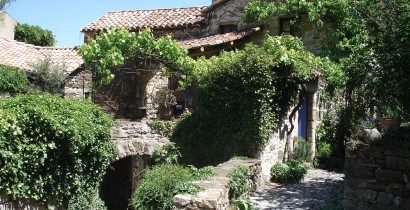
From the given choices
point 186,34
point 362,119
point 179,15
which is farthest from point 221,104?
point 179,15

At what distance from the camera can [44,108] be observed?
863 cm

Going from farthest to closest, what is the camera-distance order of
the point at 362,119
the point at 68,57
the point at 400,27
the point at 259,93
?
the point at 68,57, the point at 259,93, the point at 362,119, the point at 400,27

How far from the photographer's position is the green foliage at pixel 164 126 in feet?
36.0

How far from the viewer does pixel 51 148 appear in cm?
854

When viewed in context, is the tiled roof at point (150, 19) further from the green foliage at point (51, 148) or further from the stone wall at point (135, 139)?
the green foliage at point (51, 148)

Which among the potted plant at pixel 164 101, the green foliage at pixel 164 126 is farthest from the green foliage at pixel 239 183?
the potted plant at pixel 164 101

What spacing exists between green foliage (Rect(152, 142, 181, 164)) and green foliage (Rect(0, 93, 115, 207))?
1.39 metres

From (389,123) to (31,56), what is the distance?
13.8 m

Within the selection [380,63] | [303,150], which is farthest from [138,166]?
[380,63]

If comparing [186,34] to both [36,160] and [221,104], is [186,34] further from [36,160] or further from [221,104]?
[36,160]

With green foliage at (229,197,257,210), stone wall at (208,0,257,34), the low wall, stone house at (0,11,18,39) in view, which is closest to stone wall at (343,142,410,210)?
green foliage at (229,197,257,210)

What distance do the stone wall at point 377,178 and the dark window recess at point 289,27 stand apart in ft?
26.9

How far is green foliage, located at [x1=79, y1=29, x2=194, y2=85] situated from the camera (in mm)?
11359

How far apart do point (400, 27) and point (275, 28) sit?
8162mm
